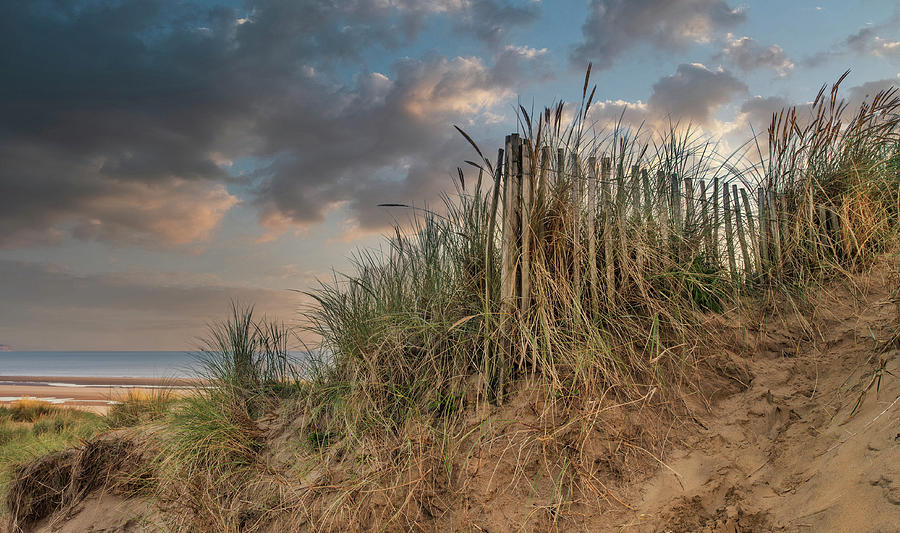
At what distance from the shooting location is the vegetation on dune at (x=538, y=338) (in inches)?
124

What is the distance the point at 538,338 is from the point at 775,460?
1.49 m

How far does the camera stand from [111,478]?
16.9 feet

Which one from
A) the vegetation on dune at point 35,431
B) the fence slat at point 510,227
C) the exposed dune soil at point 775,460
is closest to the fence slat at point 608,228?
the fence slat at point 510,227

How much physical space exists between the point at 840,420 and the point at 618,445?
49.0 inches

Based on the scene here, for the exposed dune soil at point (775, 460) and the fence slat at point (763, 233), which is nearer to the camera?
the exposed dune soil at point (775, 460)

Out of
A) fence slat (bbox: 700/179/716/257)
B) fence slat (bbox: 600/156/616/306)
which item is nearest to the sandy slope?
fence slat (bbox: 700/179/716/257)

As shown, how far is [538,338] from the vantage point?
3383 millimetres

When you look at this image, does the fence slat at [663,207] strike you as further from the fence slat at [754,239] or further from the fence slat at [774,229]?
the fence slat at [774,229]

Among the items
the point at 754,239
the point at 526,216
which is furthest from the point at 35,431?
the point at 754,239

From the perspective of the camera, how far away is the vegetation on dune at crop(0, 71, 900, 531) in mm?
3139

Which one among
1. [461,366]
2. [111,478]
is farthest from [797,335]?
[111,478]

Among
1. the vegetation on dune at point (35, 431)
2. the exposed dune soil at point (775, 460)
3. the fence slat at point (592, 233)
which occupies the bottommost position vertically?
the vegetation on dune at point (35, 431)

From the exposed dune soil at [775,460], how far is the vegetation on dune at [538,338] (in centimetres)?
10

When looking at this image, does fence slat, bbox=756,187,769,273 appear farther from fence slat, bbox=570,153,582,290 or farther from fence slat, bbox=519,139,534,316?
fence slat, bbox=519,139,534,316
